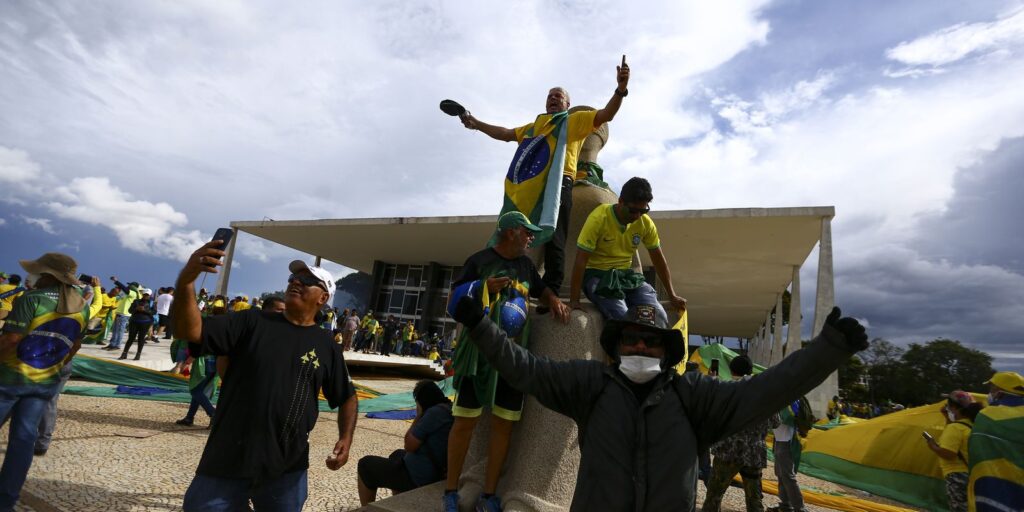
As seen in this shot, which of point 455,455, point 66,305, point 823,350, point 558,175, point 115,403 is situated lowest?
point 115,403

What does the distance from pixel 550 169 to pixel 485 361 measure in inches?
62.3

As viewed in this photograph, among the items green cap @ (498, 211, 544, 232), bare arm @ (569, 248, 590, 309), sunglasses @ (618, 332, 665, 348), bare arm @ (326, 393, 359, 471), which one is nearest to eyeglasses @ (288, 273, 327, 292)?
bare arm @ (326, 393, 359, 471)

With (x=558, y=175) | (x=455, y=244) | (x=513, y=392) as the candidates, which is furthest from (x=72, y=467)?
(x=455, y=244)

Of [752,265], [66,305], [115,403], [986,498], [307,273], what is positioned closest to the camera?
[307,273]

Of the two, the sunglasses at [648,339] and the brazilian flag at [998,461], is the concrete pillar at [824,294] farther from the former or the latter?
the sunglasses at [648,339]

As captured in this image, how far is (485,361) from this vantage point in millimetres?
3092

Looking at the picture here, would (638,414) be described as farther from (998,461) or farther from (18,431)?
(18,431)

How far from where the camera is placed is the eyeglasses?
2.41 metres

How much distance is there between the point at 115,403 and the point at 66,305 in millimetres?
4504

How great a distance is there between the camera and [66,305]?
3.71m

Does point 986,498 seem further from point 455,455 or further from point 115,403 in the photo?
point 115,403

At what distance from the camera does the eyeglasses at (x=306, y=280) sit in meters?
2.41

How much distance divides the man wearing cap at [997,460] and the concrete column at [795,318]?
12.5 m

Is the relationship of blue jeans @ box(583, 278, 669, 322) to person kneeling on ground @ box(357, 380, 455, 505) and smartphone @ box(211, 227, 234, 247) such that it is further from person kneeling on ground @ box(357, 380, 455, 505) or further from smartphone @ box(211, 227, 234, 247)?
smartphone @ box(211, 227, 234, 247)
